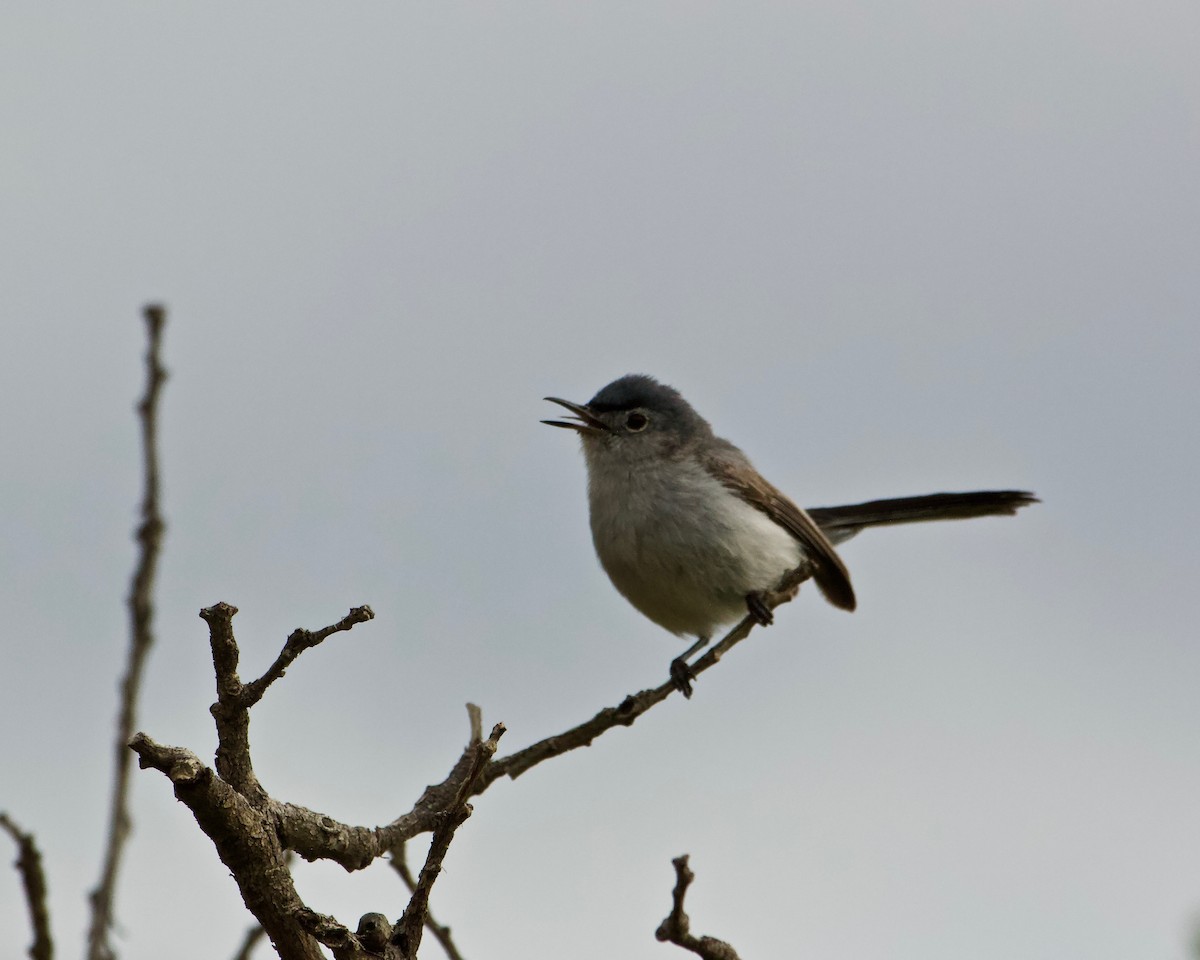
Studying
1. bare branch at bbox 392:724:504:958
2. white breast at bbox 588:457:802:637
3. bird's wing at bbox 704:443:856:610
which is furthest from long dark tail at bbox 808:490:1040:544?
bare branch at bbox 392:724:504:958

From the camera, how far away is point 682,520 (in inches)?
259

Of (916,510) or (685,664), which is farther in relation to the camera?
(916,510)

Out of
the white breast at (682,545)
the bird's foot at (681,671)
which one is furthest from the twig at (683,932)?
the white breast at (682,545)

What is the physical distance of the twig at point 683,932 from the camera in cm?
293

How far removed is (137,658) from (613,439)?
15.0ft

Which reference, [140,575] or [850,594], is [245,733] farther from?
[850,594]

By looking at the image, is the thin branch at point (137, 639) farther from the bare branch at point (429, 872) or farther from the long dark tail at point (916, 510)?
the long dark tail at point (916, 510)

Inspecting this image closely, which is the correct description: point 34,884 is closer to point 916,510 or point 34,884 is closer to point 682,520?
point 682,520

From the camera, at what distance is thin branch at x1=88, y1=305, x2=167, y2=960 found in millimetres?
2537

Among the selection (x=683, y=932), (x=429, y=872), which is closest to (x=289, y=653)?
(x=429, y=872)

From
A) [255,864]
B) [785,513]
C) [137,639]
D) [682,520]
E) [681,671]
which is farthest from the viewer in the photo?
[785,513]

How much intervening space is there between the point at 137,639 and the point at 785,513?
16.0 feet

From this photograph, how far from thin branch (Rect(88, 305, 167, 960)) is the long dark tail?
554 centimetres

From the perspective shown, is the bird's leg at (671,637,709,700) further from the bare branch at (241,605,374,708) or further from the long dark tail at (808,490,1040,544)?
the bare branch at (241,605,374,708)
